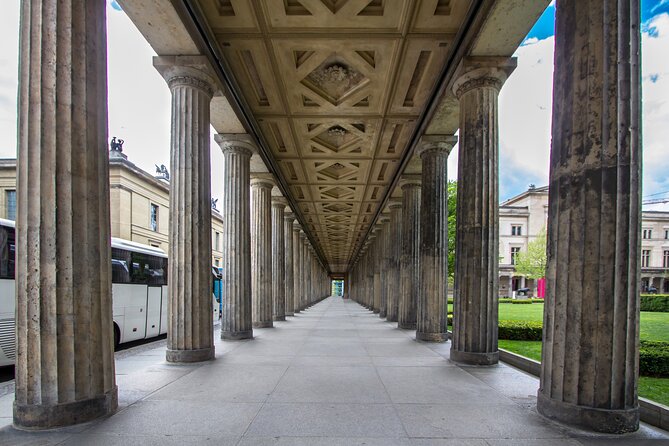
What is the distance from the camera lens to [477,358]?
25.7 ft

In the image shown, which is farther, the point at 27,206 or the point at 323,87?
the point at 323,87

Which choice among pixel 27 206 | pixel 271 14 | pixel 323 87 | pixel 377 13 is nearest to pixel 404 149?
pixel 323 87

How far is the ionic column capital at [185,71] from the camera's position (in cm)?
795

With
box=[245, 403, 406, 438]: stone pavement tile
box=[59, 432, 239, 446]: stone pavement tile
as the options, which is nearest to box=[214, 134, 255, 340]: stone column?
box=[245, 403, 406, 438]: stone pavement tile

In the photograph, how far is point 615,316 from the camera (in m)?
4.36

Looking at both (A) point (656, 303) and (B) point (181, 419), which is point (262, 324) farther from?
(A) point (656, 303)

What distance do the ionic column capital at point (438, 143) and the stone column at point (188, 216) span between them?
641 centimetres

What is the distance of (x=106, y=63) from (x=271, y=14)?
3.48 metres

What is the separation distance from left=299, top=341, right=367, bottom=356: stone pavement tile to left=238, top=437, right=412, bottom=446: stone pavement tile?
520cm

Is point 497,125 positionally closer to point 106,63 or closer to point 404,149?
point 404,149

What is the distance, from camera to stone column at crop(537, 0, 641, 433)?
14.3 ft

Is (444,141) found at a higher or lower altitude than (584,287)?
higher

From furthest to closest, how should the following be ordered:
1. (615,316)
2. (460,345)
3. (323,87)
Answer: (323,87) < (460,345) < (615,316)

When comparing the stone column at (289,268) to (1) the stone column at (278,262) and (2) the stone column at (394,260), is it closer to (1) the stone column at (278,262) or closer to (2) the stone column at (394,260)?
(1) the stone column at (278,262)
